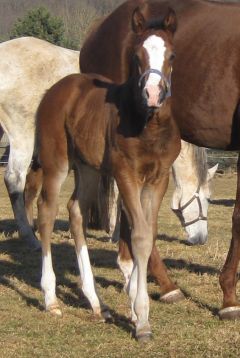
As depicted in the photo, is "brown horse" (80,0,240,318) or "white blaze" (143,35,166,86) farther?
"brown horse" (80,0,240,318)

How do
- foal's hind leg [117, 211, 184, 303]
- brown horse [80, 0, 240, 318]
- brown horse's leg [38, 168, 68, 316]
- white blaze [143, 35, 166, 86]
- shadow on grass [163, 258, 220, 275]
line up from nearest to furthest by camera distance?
white blaze [143, 35, 166, 86]
brown horse's leg [38, 168, 68, 316]
brown horse [80, 0, 240, 318]
foal's hind leg [117, 211, 184, 303]
shadow on grass [163, 258, 220, 275]

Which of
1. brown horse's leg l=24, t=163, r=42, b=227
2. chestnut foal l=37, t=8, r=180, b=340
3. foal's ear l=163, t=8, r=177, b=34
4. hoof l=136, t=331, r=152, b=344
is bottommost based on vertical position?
brown horse's leg l=24, t=163, r=42, b=227

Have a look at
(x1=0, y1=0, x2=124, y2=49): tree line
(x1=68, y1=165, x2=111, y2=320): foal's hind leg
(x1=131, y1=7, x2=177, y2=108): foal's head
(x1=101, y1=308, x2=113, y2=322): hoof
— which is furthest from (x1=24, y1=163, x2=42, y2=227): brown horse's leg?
(x1=0, y1=0, x2=124, y2=49): tree line

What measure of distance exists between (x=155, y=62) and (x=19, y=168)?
178 inches

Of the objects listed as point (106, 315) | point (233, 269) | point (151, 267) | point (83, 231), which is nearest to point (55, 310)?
point (106, 315)

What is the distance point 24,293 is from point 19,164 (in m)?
2.87

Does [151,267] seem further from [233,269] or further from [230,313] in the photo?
[230,313]

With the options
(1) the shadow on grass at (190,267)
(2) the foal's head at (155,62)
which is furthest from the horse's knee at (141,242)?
(1) the shadow on grass at (190,267)

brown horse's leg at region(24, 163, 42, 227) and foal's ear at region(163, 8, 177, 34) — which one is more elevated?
foal's ear at region(163, 8, 177, 34)

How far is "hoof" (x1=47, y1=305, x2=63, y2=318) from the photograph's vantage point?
5355mm

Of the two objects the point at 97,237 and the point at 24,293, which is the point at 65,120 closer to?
the point at 24,293

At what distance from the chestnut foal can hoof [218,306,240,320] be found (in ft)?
2.29

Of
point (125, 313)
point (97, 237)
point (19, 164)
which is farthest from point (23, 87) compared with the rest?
point (125, 313)

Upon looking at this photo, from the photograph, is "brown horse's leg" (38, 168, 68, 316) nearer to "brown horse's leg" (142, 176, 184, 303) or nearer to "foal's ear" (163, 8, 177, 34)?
"brown horse's leg" (142, 176, 184, 303)
